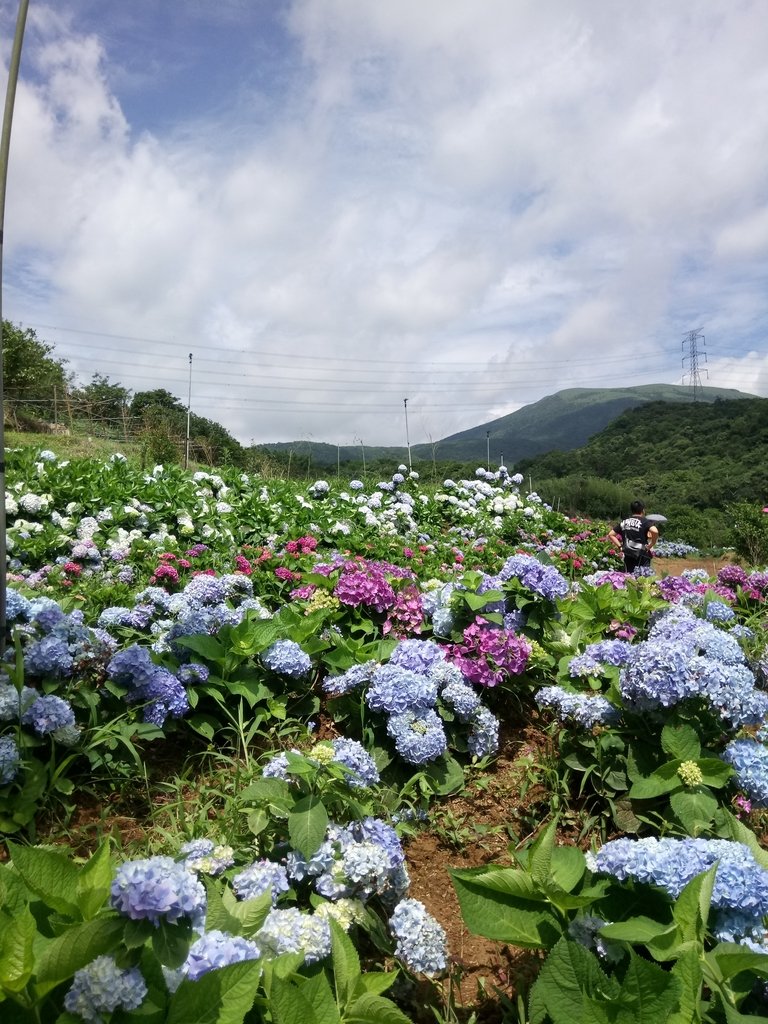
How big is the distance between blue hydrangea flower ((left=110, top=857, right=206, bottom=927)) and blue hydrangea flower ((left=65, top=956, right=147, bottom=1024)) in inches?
2.7

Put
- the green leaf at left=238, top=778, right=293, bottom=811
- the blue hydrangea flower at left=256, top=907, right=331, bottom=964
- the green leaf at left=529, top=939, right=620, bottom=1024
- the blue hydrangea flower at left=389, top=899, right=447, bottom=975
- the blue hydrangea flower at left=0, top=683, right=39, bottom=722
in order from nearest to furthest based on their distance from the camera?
the green leaf at left=529, top=939, right=620, bottom=1024 → the blue hydrangea flower at left=256, top=907, right=331, bottom=964 → the blue hydrangea flower at left=389, top=899, right=447, bottom=975 → the green leaf at left=238, top=778, right=293, bottom=811 → the blue hydrangea flower at left=0, top=683, right=39, bottom=722

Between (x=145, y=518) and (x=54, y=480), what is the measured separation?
3.69 feet

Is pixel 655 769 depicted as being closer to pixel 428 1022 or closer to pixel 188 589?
pixel 428 1022

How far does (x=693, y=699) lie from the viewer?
6.88 feet

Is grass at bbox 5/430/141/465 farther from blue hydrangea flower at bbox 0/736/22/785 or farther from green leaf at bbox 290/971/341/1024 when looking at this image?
green leaf at bbox 290/971/341/1024

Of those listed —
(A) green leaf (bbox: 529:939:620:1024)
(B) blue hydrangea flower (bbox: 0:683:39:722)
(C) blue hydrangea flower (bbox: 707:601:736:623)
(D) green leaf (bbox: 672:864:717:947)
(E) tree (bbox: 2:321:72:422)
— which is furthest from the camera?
(E) tree (bbox: 2:321:72:422)

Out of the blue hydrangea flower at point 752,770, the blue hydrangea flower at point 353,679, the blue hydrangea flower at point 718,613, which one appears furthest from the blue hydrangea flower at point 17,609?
the blue hydrangea flower at point 718,613

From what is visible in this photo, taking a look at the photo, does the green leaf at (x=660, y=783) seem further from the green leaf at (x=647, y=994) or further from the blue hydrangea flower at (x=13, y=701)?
the blue hydrangea flower at (x=13, y=701)

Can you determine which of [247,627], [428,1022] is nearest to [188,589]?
[247,627]

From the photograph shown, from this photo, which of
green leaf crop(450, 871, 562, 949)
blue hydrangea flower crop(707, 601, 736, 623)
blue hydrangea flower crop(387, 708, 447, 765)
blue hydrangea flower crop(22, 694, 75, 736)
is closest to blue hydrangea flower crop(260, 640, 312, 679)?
blue hydrangea flower crop(387, 708, 447, 765)

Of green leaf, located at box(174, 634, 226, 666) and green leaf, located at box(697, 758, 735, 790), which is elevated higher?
green leaf, located at box(174, 634, 226, 666)

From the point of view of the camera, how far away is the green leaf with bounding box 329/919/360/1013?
1.29 m

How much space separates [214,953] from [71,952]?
0.92 feet

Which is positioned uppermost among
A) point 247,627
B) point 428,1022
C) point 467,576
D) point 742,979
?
point 467,576
